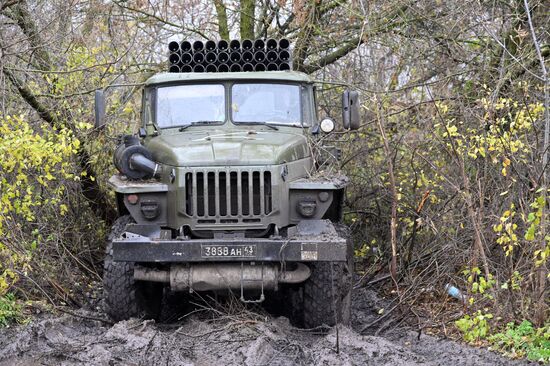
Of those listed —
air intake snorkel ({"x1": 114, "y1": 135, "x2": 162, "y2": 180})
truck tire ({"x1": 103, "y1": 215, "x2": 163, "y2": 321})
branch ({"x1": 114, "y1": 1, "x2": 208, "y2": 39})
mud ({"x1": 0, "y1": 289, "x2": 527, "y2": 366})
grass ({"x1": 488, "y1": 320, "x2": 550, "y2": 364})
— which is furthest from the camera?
branch ({"x1": 114, "y1": 1, "x2": 208, "y2": 39})

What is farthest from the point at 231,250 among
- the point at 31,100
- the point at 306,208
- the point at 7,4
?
the point at 31,100

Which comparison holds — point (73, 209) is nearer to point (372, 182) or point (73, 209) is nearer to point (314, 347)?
A: point (372, 182)

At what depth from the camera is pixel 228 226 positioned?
24.1 feet

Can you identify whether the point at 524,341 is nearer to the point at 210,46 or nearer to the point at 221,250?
the point at 221,250

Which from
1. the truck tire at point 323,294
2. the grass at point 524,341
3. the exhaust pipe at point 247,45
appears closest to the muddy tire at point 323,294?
the truck tire at point 323,294

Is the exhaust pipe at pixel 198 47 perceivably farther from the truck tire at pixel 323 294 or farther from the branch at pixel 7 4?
the truck tire at pixel 323 294

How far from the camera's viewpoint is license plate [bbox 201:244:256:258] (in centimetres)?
695

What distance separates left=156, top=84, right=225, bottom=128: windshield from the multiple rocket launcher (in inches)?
17.8

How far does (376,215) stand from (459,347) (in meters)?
4.04

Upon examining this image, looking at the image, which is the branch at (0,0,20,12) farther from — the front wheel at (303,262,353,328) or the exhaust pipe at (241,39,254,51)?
the front wheel at (303,262,353,328)

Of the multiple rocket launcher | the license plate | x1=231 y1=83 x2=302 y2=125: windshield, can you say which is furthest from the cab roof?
the license plate

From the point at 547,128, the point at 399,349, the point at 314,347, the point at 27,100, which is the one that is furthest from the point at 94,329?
the point at 547,128

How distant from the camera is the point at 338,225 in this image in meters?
8.32

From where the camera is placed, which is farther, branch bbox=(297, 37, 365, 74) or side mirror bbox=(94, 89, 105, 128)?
branch bbox=(297, 37, 365, 74)
